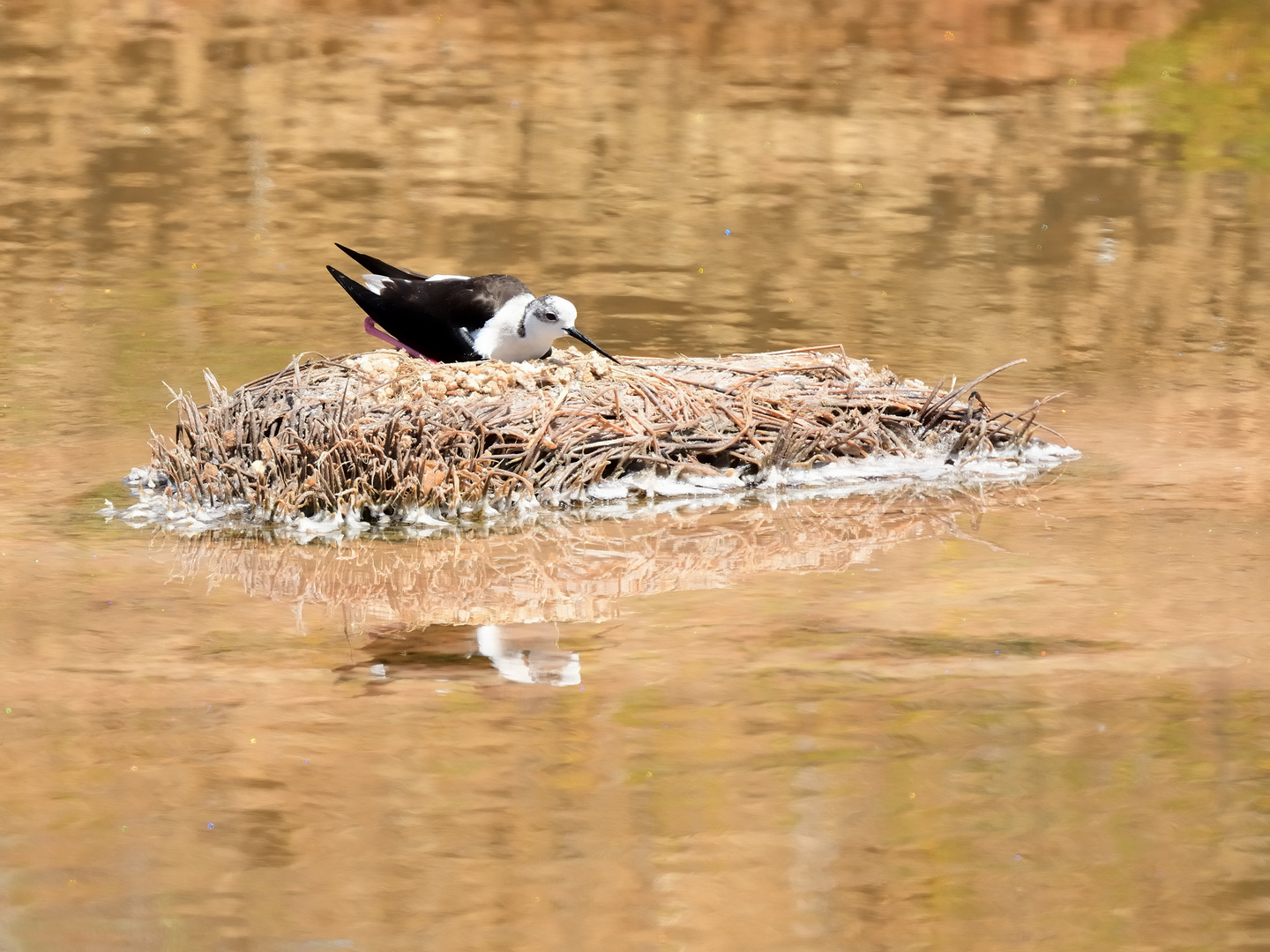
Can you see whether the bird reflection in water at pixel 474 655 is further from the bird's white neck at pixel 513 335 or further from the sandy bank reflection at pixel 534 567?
the bird's white neck at pixel 513 335

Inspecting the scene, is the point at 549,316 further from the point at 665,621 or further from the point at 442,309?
the point at 665,621

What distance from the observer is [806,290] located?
1315cm

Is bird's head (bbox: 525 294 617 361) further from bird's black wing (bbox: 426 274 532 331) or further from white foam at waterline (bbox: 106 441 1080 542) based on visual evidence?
white foam at waterline (bbox: 106 441 1080 542)

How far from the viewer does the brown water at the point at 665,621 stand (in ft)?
17.5

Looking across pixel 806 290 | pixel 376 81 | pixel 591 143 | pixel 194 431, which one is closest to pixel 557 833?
pixel 194 431

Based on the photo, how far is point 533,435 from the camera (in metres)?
8.66

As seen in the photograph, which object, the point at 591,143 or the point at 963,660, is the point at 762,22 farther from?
the point at 963,660

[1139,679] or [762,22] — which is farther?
[762,22]

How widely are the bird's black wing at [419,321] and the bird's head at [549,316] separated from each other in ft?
1.05

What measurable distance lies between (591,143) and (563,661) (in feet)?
36.9

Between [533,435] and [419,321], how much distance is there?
1019mm

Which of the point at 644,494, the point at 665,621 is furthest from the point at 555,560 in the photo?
the point at 644,494

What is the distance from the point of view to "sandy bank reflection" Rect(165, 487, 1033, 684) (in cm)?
715

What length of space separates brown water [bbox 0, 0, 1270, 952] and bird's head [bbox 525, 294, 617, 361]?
1079 mm
